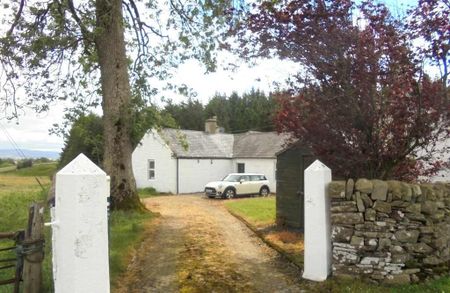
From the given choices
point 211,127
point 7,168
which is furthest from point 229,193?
point 7,168

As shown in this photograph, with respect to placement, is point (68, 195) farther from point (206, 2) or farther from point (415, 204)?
point (206, 2)

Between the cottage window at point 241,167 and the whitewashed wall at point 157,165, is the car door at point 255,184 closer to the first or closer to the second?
the whitewashed wall at point 157,165

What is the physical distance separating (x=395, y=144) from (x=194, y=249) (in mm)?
5139

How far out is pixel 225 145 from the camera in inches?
1547

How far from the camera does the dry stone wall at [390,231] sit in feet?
25.8

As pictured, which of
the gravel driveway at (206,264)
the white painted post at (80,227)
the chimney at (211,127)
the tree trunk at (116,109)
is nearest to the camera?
the white painted post at (80,227)

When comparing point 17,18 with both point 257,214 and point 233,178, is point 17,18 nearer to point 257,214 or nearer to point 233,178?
point 257,214

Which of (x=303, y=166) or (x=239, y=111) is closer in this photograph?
(x=303, y=166)

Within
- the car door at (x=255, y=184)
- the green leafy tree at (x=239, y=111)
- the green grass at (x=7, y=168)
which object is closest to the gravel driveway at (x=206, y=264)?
the car door at (x=255, y=184)

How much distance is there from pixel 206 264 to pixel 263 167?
85.9 ft

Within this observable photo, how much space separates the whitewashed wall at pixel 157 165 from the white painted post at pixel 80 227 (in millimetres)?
27299

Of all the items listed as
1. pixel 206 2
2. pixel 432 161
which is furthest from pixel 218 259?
pixel 206 2

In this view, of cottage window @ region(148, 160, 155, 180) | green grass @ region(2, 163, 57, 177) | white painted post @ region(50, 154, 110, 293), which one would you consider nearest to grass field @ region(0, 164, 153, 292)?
white painted post @ region(50, 154, 110, 293)

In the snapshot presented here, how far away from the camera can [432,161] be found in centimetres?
1062
